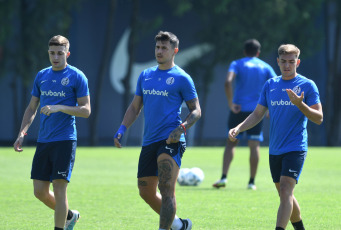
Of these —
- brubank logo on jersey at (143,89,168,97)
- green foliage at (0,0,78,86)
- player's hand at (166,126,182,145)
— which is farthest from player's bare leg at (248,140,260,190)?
green foliage at (0,0,78,86)

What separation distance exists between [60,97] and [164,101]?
1128 mm

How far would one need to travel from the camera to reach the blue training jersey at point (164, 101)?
7852mm

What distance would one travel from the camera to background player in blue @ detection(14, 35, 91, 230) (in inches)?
306

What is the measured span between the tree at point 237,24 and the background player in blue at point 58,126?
25311 mm

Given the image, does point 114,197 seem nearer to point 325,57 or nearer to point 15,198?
point 15,198

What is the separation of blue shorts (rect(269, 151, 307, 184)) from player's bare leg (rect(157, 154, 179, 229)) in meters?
1.07

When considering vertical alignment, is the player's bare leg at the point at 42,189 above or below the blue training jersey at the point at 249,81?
below

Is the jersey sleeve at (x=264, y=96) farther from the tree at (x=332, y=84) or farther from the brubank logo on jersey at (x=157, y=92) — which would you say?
the tree at (x=332, y=84)

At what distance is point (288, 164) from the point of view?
25.3 feet

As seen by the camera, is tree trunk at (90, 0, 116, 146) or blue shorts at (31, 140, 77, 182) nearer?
blue shorts at (31, 140, 77, 182)

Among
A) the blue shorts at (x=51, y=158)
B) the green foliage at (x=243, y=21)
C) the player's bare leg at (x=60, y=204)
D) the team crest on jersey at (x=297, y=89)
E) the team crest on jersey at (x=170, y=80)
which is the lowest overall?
the player's bare leg at (x=60, y=204)

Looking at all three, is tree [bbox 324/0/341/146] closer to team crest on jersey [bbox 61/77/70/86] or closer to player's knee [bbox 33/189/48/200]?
team crest on jersey [bbox 61/77/70/86]

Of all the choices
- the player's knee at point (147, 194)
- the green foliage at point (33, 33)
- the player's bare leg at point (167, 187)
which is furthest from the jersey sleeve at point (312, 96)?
the green foliage at point (33, 33)

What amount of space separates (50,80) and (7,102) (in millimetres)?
23968
